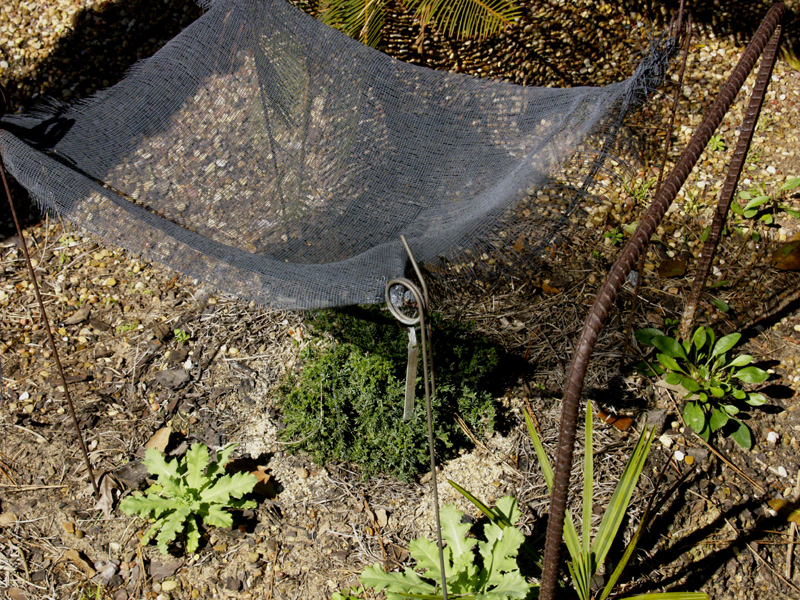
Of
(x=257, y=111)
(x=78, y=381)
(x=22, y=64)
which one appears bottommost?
(x=78, y=381)

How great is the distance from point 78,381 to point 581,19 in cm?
282

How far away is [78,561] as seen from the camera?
1796 mm

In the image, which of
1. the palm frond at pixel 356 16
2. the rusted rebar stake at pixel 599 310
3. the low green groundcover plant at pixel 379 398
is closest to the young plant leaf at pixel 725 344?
the low green groundcover plant at pixel 379 398

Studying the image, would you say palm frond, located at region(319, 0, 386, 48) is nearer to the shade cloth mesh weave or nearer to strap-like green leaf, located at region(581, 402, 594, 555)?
the shade cloth mesh weave

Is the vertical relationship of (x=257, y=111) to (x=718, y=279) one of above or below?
above

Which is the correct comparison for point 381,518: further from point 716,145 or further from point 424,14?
point 716,145

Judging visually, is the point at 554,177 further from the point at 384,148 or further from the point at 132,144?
the point at 132,144

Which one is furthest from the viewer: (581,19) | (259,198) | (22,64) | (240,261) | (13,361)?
(22,64)

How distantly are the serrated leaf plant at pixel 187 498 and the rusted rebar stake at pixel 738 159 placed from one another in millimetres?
1459

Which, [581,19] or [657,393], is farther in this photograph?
[581,19]

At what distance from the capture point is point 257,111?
86.8 inches

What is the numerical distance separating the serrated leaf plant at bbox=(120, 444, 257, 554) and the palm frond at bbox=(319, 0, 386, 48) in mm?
1792

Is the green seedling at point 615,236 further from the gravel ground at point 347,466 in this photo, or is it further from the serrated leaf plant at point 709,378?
the serrated leaf plant at point 709,378

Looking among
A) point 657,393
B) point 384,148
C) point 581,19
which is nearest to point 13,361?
point 384,148
